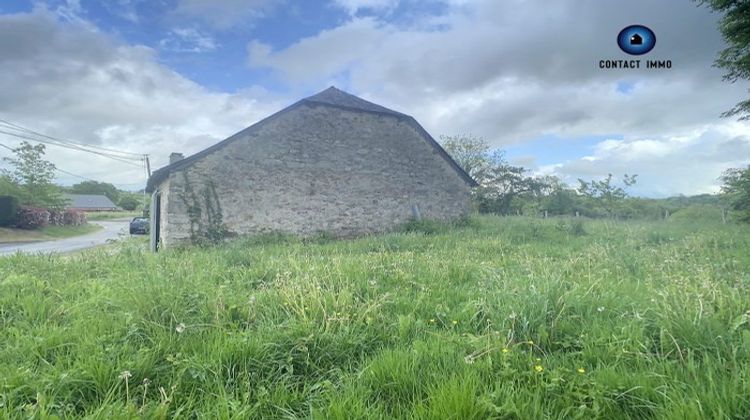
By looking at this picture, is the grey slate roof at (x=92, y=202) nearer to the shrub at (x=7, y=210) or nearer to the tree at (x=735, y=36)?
the shrub at (x=7, y=210)

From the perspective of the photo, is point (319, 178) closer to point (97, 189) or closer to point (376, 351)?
point (376, 351)

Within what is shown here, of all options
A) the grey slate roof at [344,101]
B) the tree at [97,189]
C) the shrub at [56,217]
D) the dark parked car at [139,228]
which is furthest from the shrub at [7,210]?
the tree at [97,189]

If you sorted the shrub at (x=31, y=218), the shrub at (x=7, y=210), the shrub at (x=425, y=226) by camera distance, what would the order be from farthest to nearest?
the shrub at (x=31, y=218) < the shrub at (x=7, y=210) < the shrub at (x=425, y=226)

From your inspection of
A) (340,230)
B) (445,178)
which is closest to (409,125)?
(445,178)

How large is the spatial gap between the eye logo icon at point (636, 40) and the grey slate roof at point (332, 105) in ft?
30.0

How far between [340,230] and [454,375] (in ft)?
38.9

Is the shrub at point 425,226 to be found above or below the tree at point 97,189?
below

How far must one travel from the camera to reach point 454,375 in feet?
6.82

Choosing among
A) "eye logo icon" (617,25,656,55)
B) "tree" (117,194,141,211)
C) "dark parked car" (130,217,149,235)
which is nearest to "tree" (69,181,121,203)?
"tree" (117,194,141,211)

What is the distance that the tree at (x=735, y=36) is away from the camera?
9266mm

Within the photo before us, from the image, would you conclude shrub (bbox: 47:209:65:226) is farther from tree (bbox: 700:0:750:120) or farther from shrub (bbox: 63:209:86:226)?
tree (bbox: 700:0:750:120)

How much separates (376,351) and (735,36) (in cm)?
1391

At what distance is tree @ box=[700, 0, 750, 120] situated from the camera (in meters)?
9.27

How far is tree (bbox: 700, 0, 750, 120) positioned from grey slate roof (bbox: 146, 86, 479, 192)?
9782 millimetres
